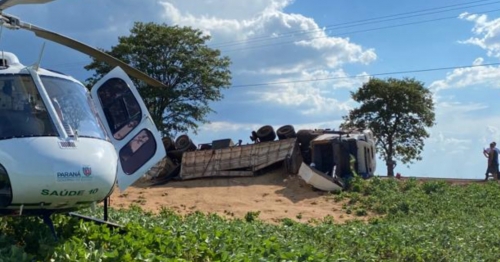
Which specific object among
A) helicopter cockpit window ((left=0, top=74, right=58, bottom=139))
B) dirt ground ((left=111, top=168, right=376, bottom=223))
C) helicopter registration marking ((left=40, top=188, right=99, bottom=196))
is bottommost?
dirt ground ((left=111, top=168, right=376, bottom=223))

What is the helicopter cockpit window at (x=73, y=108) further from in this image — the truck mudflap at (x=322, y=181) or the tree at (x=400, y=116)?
the tree at (x=400, y=116)

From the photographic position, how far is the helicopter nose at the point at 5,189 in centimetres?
606

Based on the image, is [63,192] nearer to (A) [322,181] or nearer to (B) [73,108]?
(B) [73,108]

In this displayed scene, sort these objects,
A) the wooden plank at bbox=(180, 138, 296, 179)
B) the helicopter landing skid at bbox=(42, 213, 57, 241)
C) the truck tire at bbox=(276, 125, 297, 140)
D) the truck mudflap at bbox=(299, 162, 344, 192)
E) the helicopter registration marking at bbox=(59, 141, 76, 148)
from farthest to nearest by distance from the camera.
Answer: the truck tire at bbox=(276, 125, 297, 140)
the wooden plank at bbox=(180, 138, 296, 179)
the truck mudflap at bbox=(299, 162, 344, 192)
the helicopter landing skid at bbox=(42, 213, 57, 241)
the helicopter registration marking at bbox=(59, 141, 76, 148)

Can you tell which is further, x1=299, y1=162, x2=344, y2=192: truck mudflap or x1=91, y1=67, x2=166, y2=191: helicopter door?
x1=299, y1=162, x2=344, y2=192: truck mudflap

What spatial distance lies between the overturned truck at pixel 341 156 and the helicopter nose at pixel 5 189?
13.7 metres

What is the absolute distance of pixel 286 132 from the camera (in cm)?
2244

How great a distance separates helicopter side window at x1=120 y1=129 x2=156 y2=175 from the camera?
795 centimetres

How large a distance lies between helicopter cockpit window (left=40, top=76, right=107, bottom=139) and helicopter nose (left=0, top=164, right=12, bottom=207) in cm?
83

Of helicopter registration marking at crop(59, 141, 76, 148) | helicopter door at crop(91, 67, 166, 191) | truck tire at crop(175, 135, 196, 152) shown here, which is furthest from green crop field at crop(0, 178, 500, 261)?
truck tire at crop(175, 135, 196, 152)

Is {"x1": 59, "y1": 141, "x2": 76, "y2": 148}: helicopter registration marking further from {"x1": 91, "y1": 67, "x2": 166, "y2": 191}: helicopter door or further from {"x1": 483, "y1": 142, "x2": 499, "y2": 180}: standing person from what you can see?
{"x1": 483, "y1": 142, "x2": 499, "y2": 180}: standing person

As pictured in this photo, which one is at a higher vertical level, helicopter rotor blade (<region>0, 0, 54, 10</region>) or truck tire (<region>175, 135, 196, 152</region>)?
helicopter rotor blade (<region>0, 0, 54, 10</region>)

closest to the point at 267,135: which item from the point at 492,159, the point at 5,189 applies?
the point at 492,159

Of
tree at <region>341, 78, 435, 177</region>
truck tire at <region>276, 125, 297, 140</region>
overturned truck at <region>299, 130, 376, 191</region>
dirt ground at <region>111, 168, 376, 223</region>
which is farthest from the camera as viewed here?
tree at <region>341, 78, 435, 177</region>
